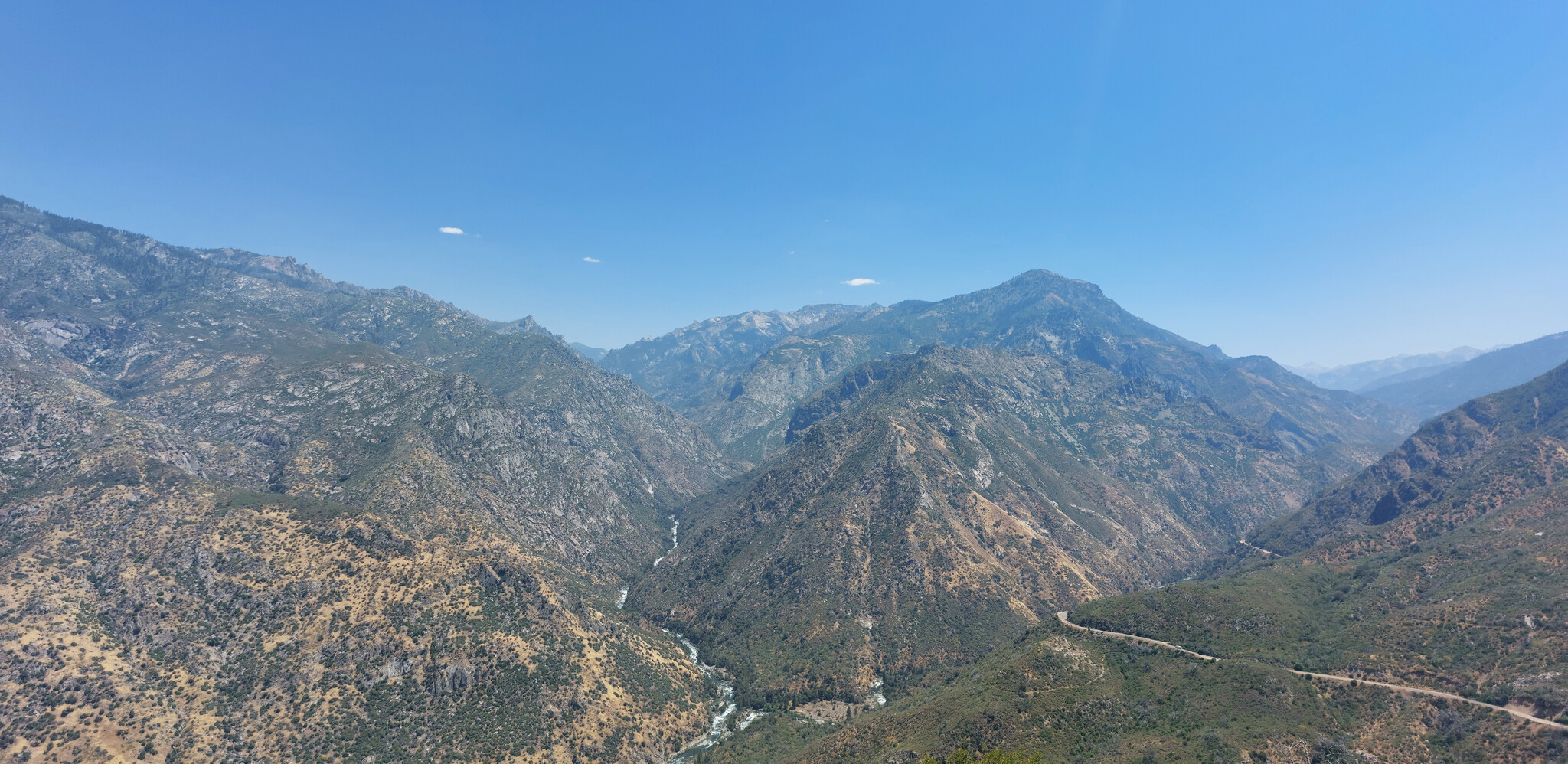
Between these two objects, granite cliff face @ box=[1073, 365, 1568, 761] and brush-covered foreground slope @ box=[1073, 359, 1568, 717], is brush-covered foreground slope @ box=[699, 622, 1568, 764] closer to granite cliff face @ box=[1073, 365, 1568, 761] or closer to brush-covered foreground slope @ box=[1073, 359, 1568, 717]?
granite cliff face @ box=[1073, 365, 1568, 761]

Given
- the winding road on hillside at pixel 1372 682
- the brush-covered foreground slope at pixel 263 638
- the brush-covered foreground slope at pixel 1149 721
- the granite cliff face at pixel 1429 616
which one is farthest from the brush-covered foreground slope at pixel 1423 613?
the brush-covered foreground slope at pixel 263 638

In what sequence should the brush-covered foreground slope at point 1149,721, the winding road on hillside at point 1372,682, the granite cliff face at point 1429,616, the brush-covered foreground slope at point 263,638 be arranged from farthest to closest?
1. the brush-covered foreground slope at point 263,638
2. the granite cliff face at point 1429,616
3. the brush-covered foreground slope at point 1149,721
4. the winding road on hillside at point 1372,682

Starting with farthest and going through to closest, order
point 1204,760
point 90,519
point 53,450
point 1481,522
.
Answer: point 53,450 → point 1481,522 → point 90,519 → point 1204,760

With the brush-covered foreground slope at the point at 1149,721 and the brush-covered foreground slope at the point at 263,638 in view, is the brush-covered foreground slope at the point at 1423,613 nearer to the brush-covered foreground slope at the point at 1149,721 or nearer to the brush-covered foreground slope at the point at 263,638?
the brush-covered foreground slope at the point at 1149,721

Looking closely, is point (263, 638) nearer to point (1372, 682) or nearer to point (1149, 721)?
point (1149, 721)

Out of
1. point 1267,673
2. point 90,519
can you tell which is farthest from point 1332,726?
point 90,519

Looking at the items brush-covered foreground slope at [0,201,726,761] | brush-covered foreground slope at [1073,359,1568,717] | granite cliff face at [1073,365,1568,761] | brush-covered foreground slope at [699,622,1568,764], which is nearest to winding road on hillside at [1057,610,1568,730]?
granite cliff face at [1073,365,1568,761]

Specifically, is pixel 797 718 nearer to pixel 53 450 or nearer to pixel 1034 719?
pixel 1034 719

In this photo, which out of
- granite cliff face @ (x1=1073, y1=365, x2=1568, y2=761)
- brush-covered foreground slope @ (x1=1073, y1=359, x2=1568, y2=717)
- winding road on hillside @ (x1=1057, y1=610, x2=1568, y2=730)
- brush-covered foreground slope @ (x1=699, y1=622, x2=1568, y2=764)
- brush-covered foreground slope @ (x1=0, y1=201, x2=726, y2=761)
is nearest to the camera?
winding road on hillside @ (x1=1057, y1=610, x2=1568, y2=730)

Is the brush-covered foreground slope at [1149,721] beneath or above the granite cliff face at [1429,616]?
beneath
